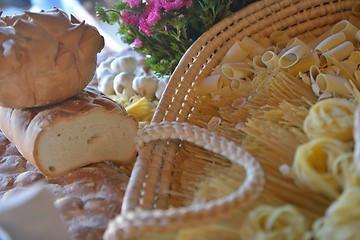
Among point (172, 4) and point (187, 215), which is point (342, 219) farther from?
point (172, 4)

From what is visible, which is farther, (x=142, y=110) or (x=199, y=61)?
(x=142, y=110)

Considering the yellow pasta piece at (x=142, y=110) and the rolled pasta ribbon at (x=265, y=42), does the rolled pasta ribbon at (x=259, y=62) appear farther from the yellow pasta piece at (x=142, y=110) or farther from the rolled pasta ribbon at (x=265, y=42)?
the yellow pasta piece at (x=142, y=110)

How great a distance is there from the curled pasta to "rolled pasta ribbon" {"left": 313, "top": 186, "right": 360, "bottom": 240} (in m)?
0.02

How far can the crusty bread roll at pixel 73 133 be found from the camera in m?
0.77

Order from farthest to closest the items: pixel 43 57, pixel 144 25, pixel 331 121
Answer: pixel 144 25 → pixel 43 57 → pixel 331 121

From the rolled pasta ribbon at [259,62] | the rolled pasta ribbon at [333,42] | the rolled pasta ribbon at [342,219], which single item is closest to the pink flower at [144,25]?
the rolled pasta ribbon at [259,62]

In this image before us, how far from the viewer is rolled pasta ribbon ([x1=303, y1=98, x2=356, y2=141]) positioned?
547mm

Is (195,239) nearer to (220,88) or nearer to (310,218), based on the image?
(310,218)

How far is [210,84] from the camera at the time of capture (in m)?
0.88

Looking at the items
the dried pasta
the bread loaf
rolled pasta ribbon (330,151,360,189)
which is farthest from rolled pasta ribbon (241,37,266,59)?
rolled pasta ribbon (330,151,360,189)

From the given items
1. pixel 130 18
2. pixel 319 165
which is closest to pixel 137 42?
pixel 130 18

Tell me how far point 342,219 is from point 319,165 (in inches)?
3.9

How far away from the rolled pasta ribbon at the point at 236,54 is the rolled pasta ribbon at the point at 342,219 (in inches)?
19.2

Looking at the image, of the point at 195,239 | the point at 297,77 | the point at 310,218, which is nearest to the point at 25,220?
the point at 195,239
